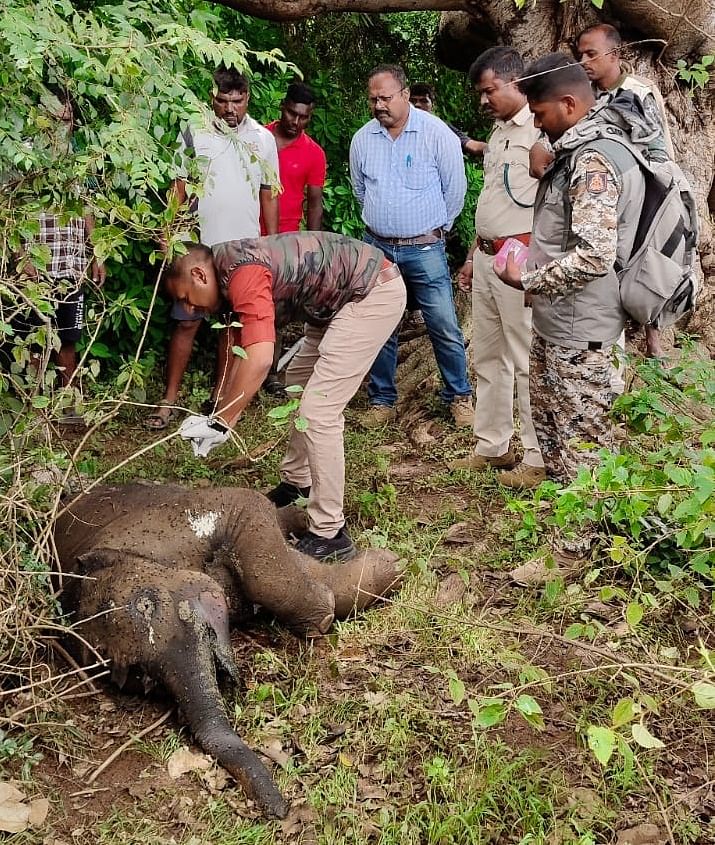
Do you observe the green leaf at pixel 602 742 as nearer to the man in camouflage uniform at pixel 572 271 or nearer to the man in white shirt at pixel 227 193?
the man in camouflage uniform at pixel 572 271

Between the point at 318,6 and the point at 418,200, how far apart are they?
147cm

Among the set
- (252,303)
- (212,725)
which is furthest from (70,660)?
(252,303)

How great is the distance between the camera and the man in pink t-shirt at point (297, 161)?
6.24 metres

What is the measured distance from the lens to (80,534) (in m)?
3.78

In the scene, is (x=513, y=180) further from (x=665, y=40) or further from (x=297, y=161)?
(x=297, y=161)

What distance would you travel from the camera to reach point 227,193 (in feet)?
19.1

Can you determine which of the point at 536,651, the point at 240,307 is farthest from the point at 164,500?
the point at 536,651

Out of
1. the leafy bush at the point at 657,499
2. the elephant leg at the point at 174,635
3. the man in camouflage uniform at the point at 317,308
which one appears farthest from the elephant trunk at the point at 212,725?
the leafy bush at the point at 657,499

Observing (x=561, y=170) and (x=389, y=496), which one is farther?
(x=389, y=496)

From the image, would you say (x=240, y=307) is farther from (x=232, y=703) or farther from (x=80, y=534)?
(x=232, y=703)

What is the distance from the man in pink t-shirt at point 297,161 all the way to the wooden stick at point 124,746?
13.5 feet

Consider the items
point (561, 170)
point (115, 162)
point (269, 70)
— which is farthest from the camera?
point (269, 70)

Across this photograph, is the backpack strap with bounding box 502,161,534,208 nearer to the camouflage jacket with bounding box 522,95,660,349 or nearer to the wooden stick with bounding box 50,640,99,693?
the camouflage jacket with bounding box 522,95,660,349

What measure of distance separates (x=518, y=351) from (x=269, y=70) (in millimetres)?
3340
